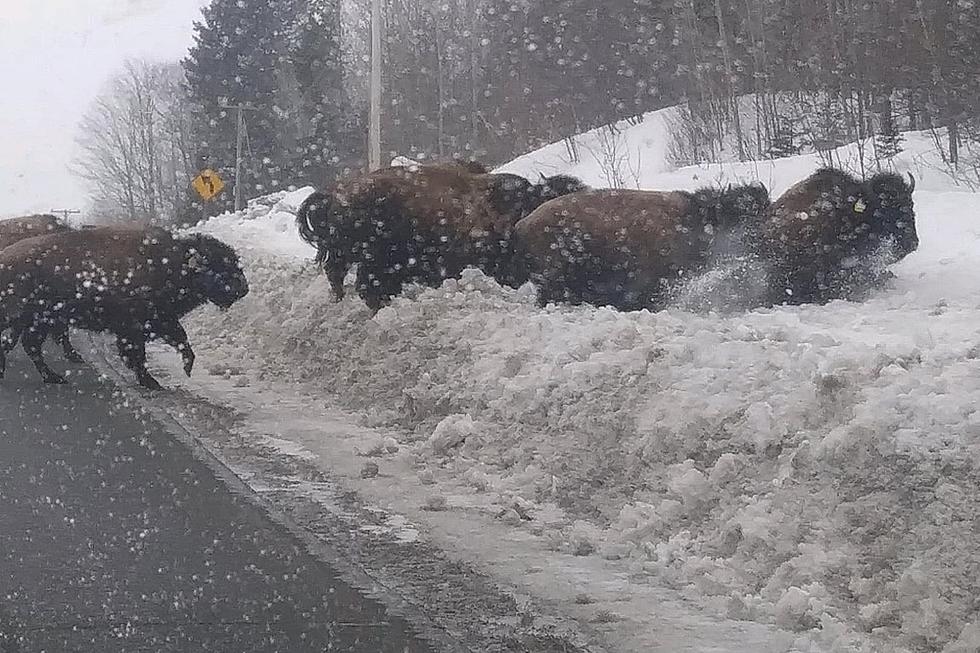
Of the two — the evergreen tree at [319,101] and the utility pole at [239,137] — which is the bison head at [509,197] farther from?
the evergreen tree at [319,101]

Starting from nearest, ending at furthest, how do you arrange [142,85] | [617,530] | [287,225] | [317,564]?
1. [317,564]
2. [617,530]
3. [287,225]
4. [142,85]

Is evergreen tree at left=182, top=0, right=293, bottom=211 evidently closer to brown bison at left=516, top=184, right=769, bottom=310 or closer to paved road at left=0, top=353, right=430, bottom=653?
brown bison at left=516, top=184, right=769, bottom=310

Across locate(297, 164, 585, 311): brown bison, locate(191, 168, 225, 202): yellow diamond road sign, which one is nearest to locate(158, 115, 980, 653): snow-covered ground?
locate(297, 164, 585, 311): brown bison

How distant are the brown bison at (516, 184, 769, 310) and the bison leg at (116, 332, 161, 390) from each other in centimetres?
364

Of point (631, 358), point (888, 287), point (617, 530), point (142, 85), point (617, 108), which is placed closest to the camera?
point (617, 530)

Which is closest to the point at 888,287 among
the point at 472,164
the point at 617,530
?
the point at 472,164

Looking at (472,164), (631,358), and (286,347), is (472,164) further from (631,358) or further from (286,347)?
(631,358)

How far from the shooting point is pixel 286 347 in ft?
41.9

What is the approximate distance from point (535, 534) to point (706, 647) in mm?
1781

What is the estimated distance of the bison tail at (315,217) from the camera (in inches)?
504

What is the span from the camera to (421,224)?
40.9ft

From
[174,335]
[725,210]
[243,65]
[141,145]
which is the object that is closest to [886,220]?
[725,210]

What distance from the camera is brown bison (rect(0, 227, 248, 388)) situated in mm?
11789

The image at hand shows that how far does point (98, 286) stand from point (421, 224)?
3.12m
